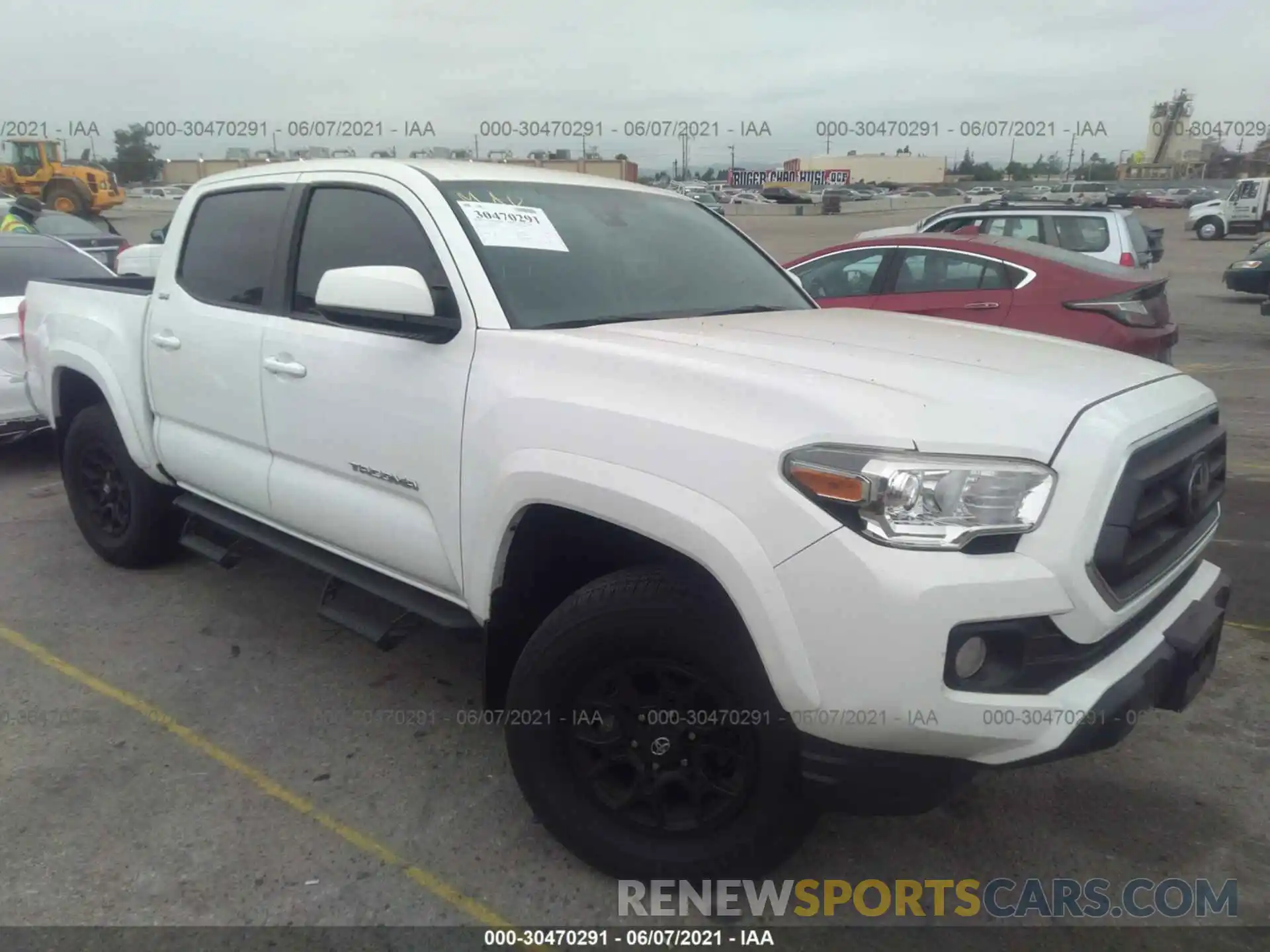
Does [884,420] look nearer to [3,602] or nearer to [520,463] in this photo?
[520,463]

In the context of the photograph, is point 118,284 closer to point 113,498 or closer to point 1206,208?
point 113,498

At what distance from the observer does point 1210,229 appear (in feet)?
103

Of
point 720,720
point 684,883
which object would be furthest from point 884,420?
point 684,883

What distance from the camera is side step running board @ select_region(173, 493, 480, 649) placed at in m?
3.09

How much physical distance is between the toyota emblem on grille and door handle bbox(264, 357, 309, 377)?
267 centimetres

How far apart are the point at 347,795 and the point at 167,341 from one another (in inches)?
83.9

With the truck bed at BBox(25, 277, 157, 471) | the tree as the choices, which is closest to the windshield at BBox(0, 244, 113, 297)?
the truck bed at BBox(25, 277, 157, 471)

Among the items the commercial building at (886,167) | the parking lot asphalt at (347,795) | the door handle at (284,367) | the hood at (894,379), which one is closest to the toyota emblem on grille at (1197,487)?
the hood at (894,379)

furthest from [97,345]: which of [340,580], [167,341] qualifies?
[340,580]

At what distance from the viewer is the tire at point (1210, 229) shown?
31.2m

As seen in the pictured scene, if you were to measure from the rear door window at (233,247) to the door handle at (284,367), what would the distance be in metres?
0.32

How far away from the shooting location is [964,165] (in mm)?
99562

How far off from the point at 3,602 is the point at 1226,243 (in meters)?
34.5

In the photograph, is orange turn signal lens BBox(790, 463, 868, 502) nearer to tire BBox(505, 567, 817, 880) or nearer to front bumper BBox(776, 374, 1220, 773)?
front bumper BBox(776, 374, 1220, 773)
